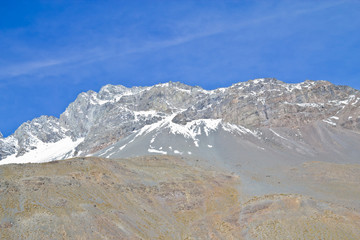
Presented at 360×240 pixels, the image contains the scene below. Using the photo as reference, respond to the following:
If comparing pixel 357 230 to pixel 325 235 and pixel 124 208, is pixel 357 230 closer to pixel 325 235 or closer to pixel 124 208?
pixel 325 235

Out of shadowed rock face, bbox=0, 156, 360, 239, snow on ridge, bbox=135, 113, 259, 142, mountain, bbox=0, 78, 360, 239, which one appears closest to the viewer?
shadowed rock face, bbox=0, 156, 360, 239

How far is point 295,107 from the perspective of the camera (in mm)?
180750

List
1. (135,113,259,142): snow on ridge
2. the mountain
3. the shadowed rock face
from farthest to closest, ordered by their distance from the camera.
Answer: (135,113,259,142): snow on ridge → the mountain → the shadowed rock face

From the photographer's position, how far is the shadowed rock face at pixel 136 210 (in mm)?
48219

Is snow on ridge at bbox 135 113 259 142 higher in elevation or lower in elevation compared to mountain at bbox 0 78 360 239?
higher

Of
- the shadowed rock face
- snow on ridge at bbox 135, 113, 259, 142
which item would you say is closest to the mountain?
the shadowed rock face

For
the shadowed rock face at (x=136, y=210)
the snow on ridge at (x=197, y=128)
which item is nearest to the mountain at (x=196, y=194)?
the shadowed rock face at (x=136, y=210)

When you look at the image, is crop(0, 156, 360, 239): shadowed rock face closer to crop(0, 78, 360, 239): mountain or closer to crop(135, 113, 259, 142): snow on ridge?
crop(0, 78, 360, 239): mountain

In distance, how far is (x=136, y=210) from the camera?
60906mm

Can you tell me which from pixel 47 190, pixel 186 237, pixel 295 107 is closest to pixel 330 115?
pixel 295 107

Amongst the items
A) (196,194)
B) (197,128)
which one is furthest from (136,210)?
(197,128)

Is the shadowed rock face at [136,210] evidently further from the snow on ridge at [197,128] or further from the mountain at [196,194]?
the snow on ridge at [197,128]

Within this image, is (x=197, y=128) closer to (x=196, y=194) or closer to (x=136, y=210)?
(x=196, y=194)

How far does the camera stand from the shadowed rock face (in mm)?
48219
